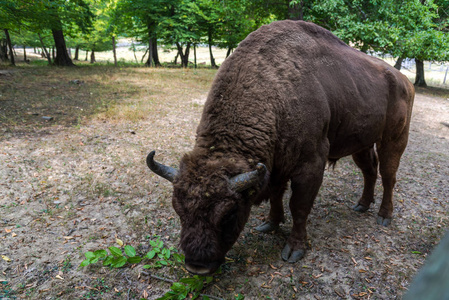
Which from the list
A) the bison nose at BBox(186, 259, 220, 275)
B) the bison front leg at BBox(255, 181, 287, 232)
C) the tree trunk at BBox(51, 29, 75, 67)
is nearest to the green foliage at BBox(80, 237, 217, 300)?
the bison nose at BBox(186, 259, 220, 275)

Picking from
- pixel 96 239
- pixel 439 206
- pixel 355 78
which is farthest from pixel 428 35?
pixel 96 239

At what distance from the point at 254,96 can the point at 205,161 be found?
1056 millimetres

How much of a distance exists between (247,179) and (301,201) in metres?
1.36

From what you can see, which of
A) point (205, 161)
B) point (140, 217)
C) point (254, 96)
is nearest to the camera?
point (205, 161)

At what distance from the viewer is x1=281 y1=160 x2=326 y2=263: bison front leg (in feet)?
12.0

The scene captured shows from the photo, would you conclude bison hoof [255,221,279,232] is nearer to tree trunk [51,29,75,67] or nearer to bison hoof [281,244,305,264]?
bison hoof [281,244,305,264]

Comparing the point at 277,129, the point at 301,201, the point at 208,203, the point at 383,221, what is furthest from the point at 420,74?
the point at 208,203

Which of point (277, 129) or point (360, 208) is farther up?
point (277, 129)

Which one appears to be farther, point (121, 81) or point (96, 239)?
point (121, 81)

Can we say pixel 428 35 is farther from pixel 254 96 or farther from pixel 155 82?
pixel 155 82

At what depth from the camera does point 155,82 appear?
14992 millimetres

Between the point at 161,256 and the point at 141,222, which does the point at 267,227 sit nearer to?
the point at 161,256

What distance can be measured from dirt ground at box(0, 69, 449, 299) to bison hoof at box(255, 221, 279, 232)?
0.11 meters

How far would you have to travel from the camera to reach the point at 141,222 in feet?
14.8
